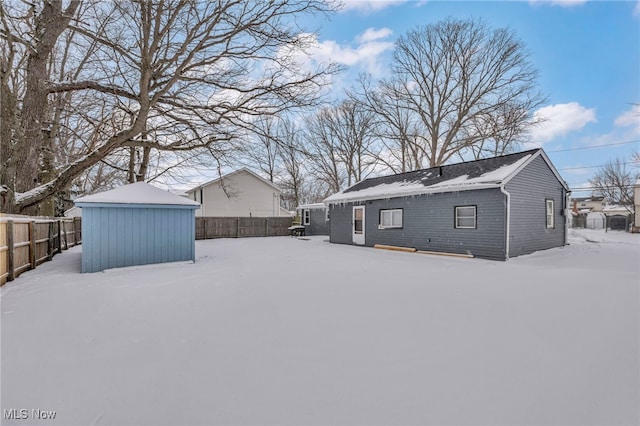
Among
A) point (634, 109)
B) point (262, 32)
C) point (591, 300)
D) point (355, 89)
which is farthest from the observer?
point (355, 89)

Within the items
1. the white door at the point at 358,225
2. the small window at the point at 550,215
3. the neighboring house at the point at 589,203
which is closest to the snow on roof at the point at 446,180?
the white door at the point at 358,225

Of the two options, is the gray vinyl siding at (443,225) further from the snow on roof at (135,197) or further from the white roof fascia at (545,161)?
the snow on roof at (135,197)

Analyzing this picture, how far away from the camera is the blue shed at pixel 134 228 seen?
21.6 ft

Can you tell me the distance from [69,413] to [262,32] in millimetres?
8801

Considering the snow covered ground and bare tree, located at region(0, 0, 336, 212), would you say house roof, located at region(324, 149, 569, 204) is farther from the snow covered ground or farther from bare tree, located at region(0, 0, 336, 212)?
bare tree, located at region(0, 0, 336, 212)

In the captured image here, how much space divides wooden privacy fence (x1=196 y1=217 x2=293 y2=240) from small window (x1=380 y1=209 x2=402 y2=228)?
9.29m

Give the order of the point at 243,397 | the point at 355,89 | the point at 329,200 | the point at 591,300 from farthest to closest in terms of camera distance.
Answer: the point at 355,89
the point at 329,200
the point at 591,300
the point at 243,397

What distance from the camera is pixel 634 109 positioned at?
1005 centimetres

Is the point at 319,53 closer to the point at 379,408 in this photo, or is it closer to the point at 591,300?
the point at 591,300

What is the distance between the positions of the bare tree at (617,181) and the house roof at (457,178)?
2545 cm

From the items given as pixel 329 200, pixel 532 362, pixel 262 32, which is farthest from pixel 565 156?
pixel 532 362

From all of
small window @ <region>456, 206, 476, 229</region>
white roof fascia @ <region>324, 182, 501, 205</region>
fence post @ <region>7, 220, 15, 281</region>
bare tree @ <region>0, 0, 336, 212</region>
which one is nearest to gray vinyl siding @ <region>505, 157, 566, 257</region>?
white roof fascia @ <region>324, 182, 501, 205</region>

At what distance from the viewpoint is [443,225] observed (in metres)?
10.1
